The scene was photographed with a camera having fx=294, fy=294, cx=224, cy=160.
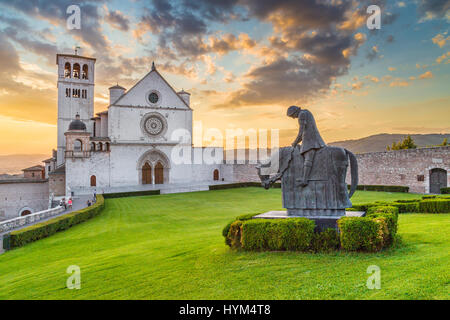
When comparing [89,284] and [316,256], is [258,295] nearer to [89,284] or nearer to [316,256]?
[316,256]

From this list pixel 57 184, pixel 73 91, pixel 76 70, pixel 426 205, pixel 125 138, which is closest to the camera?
pixel 426 205

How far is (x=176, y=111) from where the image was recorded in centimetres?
4534

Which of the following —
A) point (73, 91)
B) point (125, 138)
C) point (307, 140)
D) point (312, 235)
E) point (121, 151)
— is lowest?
point (312, 235)

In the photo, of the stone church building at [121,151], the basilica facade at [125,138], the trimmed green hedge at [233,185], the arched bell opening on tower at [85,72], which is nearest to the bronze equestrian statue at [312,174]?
the stone church building at [121,151]

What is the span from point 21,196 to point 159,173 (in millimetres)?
18231

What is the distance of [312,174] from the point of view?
765cm

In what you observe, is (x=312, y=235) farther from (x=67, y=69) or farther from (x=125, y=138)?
(x=67, y=69)

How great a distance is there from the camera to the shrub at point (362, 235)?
6199mm

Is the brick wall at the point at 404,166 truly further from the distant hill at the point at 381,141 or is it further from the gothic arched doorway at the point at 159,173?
the distant hill at the point at 381,141

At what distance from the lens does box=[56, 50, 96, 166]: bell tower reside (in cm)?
4638

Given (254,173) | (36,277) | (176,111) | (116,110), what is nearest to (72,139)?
(116,110)

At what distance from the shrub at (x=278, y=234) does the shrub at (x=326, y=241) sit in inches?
5.4

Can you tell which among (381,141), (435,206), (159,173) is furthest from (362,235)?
(381,141)
